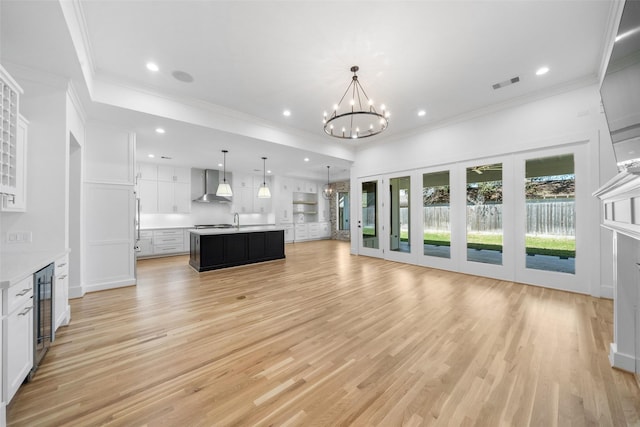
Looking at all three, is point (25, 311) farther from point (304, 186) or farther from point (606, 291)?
point (304, 186)

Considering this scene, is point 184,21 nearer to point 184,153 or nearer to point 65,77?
point 65,77

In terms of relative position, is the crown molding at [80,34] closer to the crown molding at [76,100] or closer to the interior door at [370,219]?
the crown molding at [76,100]

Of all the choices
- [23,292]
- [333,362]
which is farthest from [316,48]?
[23,292]

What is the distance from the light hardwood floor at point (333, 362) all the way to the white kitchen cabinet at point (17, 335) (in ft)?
0.62

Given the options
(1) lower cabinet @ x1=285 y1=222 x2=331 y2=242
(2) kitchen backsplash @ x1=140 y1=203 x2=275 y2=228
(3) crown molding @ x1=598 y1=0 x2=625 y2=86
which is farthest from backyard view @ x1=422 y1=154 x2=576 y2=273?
(2) kitchen backsplash @ x1=140 y1=203 x2=275 y2=228

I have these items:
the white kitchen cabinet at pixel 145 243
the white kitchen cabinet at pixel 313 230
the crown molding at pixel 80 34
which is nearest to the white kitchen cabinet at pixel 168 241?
the white kitchen cabinet at pixel 145 243

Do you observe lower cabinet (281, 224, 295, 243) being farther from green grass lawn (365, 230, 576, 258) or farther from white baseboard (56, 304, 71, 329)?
white baseboard (56, 304, 71, 329)

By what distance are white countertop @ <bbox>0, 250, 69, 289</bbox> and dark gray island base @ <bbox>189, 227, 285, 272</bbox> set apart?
2821 millimetres

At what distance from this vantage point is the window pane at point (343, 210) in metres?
11.7

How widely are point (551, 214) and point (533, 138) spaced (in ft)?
4.41

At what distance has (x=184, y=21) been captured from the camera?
2529 millimetres

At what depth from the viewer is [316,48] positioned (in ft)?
9.57

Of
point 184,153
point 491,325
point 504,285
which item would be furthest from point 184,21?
point 504,285

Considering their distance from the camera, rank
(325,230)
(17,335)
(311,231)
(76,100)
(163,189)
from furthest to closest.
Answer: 1. (325,230)
2. (311,231)
3. (163,189)
4. (76,100)
5. (17,335)
